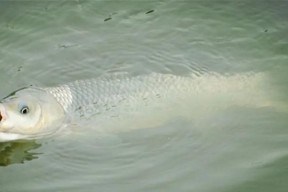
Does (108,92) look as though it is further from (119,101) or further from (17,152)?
(17,152)

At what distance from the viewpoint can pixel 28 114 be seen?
471 cm

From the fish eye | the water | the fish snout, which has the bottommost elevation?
the water

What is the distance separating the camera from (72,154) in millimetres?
4715

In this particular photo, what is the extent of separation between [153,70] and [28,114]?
143 centimetres

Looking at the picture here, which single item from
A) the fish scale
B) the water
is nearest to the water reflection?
the water

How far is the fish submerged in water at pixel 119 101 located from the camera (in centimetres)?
474

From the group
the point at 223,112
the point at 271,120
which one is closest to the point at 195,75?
the point at 223,112

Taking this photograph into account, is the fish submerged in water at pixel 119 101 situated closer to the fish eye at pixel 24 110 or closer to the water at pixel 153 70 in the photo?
the fish eye at pixel 24 110

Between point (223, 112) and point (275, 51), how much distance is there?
1329 mm

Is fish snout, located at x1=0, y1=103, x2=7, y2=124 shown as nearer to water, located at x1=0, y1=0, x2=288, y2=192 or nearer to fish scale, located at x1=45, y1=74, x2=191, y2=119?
water, located at x1=0, y1=0, x2=288, y2=192

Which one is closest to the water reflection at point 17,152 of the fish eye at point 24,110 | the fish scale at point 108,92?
the fish eye at point 24,110

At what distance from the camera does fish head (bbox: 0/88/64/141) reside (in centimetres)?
462

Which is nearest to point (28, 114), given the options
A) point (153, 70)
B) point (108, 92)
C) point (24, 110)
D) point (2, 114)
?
point (24, 110)

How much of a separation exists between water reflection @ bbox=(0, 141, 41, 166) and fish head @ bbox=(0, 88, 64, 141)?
2.9 inches
